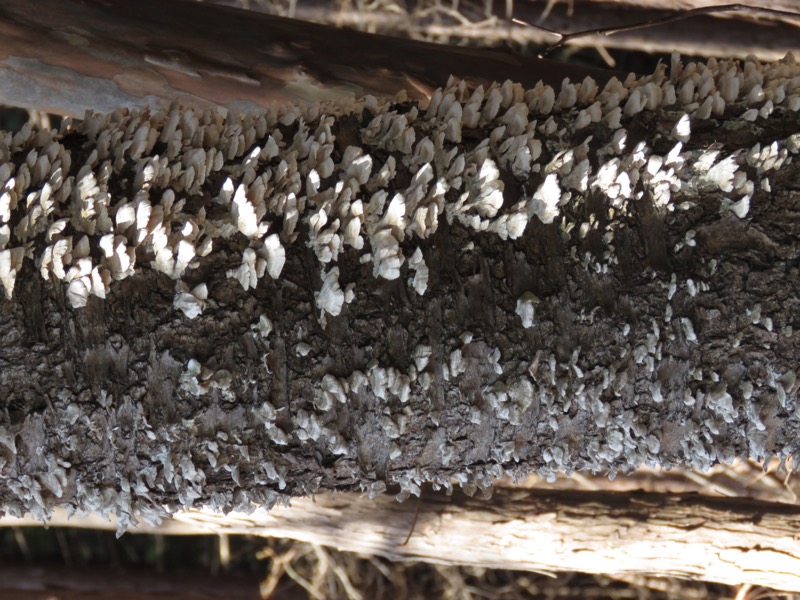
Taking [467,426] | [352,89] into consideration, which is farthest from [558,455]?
[352,89]

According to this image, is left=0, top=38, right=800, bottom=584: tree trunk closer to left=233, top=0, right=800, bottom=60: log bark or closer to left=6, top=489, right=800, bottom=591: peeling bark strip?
left=6, top=489, right=800, bottom=591: peeling bark strip

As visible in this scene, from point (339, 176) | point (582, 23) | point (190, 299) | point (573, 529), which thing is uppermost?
point (582, 23)

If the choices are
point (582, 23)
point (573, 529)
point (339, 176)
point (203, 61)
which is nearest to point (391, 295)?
point (339, 176)

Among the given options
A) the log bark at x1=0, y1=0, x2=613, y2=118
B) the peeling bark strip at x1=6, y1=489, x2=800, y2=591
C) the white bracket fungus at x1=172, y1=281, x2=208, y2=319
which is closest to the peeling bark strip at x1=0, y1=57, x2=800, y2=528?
the white bracket fungus at x1=172, y1=281, x2=208, y2=319

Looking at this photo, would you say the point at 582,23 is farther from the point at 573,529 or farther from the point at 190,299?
the point at 190,299

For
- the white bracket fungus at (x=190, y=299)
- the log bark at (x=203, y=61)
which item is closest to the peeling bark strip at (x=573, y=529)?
the log bark at (x=203, y=61)

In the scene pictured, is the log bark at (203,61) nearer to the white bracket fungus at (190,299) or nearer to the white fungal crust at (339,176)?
the white fungal crust at (339,176)
